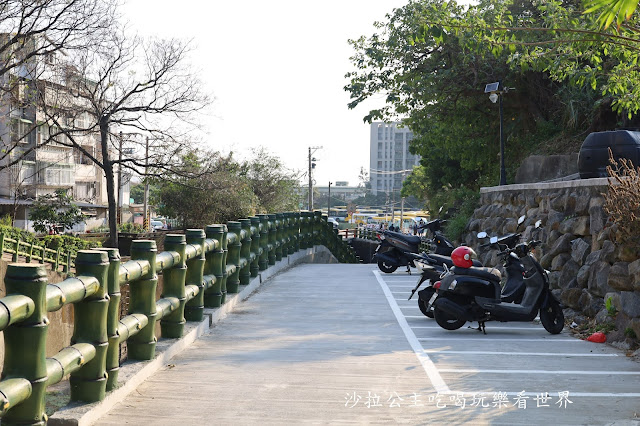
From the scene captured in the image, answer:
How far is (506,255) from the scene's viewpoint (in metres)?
10.1

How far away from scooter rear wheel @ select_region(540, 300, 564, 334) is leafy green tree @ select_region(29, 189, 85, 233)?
37.0m

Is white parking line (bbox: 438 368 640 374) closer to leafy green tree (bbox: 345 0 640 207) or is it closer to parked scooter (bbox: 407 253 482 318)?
parked scooter (bbox: 407 253 482 318)

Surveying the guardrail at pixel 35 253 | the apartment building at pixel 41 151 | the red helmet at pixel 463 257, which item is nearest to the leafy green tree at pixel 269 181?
the apartment building at pixel 41 151

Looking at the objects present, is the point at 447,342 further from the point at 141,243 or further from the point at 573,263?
the point at 141,243

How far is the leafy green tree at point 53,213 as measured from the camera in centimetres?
4197

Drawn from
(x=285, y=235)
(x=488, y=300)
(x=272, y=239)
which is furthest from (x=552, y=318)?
(x=285, y=235)

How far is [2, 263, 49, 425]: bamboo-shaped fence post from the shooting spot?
12.9ft

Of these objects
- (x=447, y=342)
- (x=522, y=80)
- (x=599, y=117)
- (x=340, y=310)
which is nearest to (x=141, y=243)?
(x=447, y=342)

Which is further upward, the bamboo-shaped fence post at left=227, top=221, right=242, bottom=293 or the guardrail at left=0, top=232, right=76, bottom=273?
the bamboo-shaped fence post at left=227, top=221, right=242, bottom=293

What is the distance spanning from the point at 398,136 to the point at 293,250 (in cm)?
14881

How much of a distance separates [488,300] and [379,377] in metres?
3.21

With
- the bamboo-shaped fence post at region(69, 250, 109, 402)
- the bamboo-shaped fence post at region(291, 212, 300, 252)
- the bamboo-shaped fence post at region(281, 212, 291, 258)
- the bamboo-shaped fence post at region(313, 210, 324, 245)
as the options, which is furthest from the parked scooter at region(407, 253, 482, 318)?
the bamboo-shaped fence post at region(313, 210, 324, 245)

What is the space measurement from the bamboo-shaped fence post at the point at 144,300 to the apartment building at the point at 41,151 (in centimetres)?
2056

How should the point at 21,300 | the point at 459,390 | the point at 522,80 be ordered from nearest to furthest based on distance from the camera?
1. the point at 21,300
2. the point at 459,390
3. the point at 522,80
